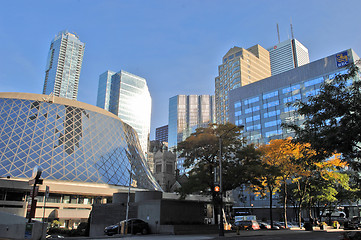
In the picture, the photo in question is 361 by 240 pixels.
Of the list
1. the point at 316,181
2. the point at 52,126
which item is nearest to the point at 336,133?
the point at 316,181

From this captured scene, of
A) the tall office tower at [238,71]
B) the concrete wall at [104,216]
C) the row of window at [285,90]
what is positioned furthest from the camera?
the tall office tower at [238,71]

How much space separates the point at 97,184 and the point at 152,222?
1069 inches

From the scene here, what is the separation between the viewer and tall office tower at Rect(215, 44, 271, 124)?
15150cm

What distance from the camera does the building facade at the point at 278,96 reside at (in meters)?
92.4

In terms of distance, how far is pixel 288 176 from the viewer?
42.3 meters

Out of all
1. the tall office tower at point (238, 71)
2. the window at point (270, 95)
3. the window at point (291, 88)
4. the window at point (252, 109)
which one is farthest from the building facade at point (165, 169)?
the window at point (291, 88)

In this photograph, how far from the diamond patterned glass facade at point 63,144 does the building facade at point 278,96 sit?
52.5 m

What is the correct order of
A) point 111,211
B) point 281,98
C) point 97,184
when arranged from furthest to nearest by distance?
point 281,98
point 97,184
point 111,211

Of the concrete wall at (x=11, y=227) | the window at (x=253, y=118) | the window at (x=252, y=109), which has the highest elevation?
the window at (x=252, y=109)

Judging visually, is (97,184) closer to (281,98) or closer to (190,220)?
(190,220)

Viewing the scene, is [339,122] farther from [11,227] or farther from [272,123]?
[272,123]

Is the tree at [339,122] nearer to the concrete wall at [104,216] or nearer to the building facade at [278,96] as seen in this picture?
the concrete wall at [104,216]

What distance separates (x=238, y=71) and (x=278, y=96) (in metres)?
50.5

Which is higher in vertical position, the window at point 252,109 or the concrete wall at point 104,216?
the window at point 252,109
